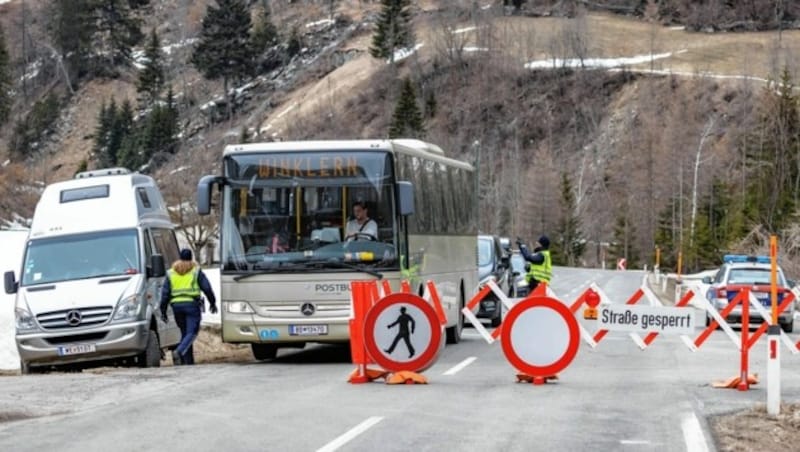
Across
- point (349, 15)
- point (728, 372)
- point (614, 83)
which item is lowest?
point (728, 372)

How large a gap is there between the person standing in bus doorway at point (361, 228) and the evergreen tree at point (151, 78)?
14490 cm

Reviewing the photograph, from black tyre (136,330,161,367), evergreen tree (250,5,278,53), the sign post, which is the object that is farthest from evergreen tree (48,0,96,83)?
the sign post

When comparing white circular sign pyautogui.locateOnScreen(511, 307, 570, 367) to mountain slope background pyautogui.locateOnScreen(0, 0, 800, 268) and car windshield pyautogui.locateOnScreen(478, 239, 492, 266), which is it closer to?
car windshield pyautogui.locateOnScreen(478, 239, 492, 266)

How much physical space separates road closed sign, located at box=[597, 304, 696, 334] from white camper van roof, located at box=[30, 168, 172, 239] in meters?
8.67

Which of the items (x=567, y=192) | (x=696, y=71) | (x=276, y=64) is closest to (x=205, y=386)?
(x=567, y=192)

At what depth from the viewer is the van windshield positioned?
67.9ft

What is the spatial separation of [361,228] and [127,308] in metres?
3.72

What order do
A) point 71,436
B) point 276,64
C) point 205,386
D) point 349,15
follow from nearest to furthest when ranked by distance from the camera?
point 71,436 < point 205,386 < point 276,64 < point 349,15

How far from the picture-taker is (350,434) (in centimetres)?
1145

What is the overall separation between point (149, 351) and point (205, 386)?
16.4 feet

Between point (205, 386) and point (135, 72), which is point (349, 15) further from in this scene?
point (205, 386)

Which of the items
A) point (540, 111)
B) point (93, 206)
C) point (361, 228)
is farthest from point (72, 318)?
point (540, 111)

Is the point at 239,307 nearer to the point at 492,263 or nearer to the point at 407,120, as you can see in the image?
the point at 492,263

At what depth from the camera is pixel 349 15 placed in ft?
596
